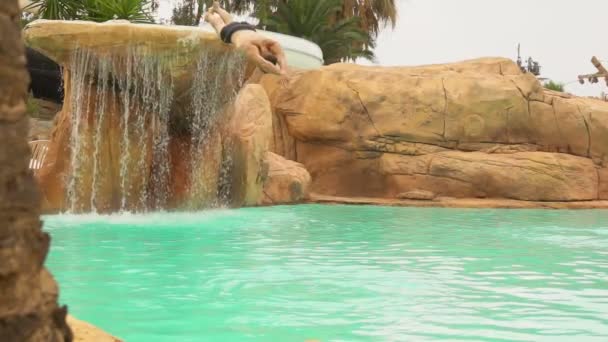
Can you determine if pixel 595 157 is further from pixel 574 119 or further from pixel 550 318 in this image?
pixel 550 318

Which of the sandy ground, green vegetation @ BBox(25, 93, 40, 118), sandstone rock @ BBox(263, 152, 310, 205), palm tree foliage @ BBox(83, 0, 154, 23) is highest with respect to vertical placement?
palm tree foliage @ BBox(83, 0, 154, 23)

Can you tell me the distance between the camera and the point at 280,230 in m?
8.45

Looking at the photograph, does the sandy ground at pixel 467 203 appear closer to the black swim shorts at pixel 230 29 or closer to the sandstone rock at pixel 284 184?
the sandstone rock at pixel 284 184

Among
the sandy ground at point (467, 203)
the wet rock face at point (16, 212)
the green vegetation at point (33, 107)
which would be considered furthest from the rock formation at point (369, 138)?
the wet rock face at point (16, 212)

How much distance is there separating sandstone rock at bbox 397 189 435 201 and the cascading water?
4.22 meters

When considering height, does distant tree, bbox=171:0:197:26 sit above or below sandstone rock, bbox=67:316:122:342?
above

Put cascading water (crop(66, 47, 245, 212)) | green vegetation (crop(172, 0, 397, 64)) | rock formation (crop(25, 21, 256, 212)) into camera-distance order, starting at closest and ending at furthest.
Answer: rock formation (crop(25, 21, 256, 212))
cascading water (crop(66, 47, 245, 212))
green vegetation (crop(172, 0, 397, 64))

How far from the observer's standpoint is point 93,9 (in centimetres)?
1662

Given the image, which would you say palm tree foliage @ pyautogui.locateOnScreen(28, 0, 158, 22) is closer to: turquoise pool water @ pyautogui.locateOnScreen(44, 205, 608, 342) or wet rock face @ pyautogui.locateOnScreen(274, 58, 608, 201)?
wet rock face @ pyautogui.locateOnScreen(274, 58, 608, 201)

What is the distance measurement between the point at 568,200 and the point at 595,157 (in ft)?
5.46

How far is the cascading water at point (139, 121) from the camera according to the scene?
10.4 meters

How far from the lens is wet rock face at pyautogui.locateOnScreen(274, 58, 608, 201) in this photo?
49.2ft

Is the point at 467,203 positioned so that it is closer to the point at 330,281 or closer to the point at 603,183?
the point at 603,183

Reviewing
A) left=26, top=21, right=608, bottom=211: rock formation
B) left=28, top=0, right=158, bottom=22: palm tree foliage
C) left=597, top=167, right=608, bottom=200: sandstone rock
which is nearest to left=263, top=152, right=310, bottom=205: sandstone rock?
left=26, top=21, right=608, bottom=211: rock formation
